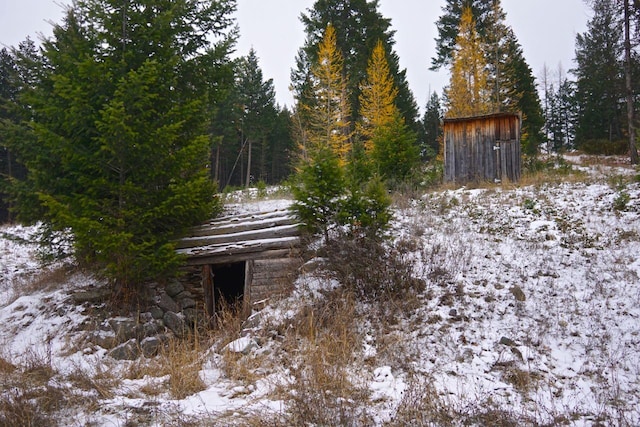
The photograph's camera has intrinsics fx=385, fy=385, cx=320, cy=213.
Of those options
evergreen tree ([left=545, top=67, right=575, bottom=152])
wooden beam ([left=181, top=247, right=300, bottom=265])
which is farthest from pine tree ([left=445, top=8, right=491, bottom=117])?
evergreen tree ([left=545, top=67, right=575, bottom=152])

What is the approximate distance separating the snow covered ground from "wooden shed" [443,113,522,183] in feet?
16.8

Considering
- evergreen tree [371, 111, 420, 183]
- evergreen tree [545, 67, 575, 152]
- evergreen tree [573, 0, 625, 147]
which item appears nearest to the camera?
evergreen tree [371, 111, 420, 183]

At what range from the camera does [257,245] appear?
24.3 feet

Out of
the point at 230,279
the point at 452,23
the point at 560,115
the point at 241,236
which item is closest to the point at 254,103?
the point at 452,23

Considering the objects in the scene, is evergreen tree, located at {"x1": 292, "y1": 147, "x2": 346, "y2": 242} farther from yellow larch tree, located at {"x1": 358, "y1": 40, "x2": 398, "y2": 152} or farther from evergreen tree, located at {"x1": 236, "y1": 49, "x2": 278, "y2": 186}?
evergreen tree, located at {"x1": 236, "y1": 49, "x2": 278, "y2": 186}

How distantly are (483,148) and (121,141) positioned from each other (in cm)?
1208

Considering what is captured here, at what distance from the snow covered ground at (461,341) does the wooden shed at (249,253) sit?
60cm

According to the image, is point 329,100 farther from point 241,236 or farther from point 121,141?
point 121,141

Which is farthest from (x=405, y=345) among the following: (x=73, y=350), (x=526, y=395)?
(x=73, y=350)

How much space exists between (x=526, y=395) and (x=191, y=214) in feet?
22.1

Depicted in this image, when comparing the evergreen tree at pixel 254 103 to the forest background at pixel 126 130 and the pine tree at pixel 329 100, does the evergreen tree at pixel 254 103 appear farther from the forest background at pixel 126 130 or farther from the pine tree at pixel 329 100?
the forest background at pixel 126 130

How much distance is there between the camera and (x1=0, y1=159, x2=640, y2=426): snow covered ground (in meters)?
3.77

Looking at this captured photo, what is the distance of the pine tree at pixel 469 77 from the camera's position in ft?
72.1

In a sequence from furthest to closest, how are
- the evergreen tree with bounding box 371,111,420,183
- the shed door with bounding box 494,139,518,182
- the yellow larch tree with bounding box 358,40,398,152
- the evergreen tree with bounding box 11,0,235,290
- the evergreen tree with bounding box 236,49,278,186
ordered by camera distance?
the evergreen tree with bounding box 236,49,278,186 < the yellow larch tree with bounding box 358,40,398,152 < the shed door with bounding box 494,139,518,182 < the evergreen tree with bounding box 371,111,420,183 < the evergreen tree with bounding box 11,0,235,290
